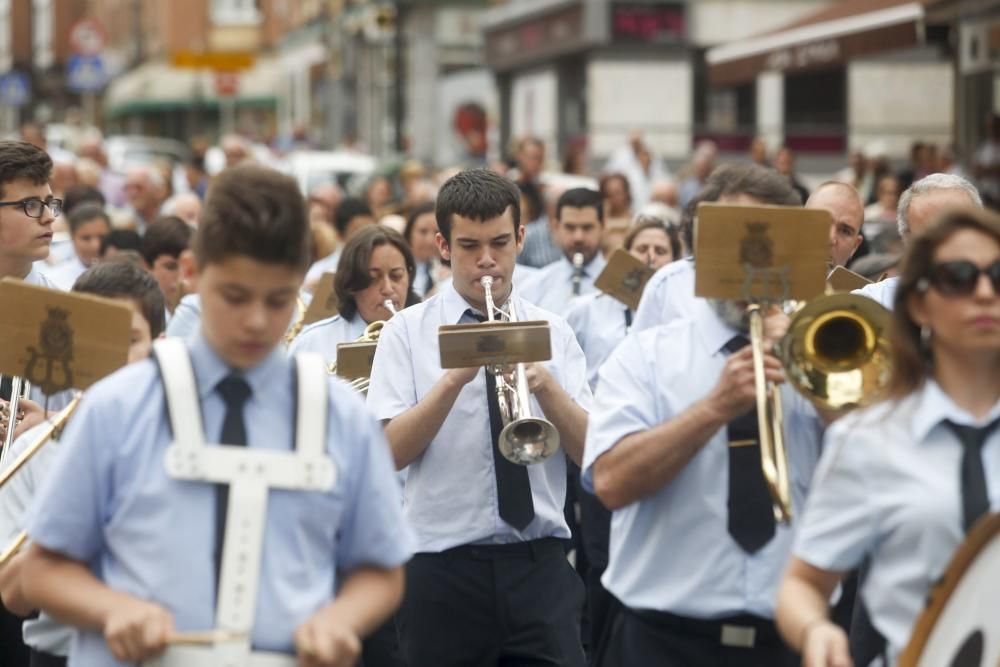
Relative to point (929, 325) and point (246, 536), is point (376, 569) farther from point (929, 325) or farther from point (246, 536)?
point (929, 325)

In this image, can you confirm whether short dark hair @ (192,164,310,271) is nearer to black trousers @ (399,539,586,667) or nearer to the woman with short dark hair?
black trousers @ (399,539,586,667)

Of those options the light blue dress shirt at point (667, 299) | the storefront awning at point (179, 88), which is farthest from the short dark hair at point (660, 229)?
the storefront awning at point (179, 88)

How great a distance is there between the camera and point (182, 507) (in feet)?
13.1

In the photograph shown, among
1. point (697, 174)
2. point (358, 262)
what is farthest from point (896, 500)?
point (697, 174)

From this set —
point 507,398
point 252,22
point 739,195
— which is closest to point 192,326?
point 507,398

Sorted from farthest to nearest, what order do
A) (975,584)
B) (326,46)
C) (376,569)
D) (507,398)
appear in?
(326,46), (507,398), (376,569), (975,584)

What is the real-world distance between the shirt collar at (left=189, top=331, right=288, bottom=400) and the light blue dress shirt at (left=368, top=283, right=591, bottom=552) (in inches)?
89.4

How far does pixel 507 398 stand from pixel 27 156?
2.10m

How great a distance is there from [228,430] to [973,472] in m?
1.51

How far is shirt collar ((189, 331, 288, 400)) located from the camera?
13.4ft

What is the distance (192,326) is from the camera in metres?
9.03

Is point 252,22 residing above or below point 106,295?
above

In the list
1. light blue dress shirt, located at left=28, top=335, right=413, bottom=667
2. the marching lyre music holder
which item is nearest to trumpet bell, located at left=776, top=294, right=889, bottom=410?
light blue dress shirt, located at left=28, top=335, right=413, bottom=667

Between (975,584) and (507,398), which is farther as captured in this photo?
(507,398)
